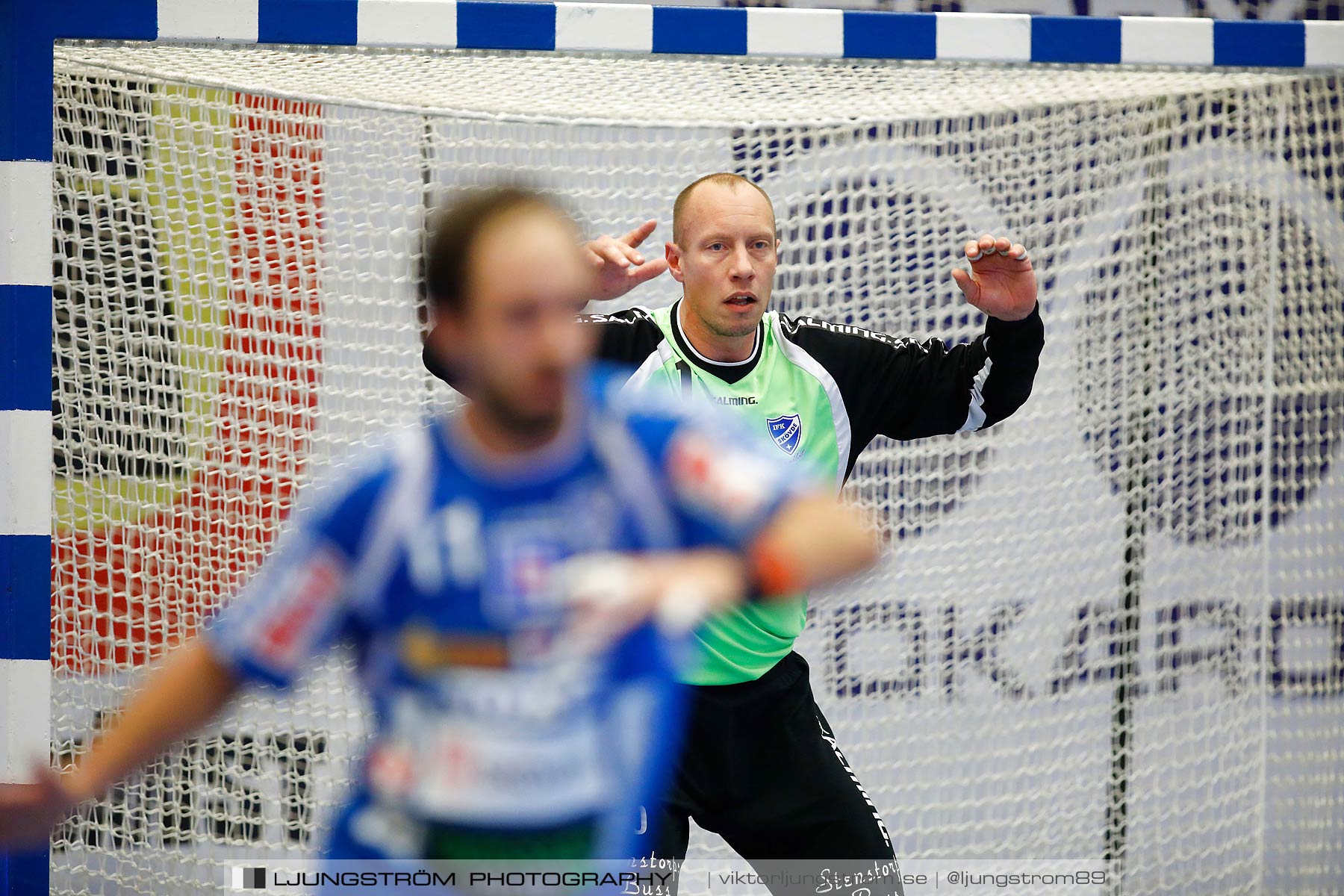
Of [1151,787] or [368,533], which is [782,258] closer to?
[1151,787]

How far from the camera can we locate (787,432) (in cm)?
281

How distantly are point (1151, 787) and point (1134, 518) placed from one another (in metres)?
0.95

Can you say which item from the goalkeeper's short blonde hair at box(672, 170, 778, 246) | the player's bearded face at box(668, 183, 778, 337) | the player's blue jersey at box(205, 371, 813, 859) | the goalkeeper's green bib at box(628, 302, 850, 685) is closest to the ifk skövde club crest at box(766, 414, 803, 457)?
the goalkeeper's green bib at box(628, 302, 850, 685)

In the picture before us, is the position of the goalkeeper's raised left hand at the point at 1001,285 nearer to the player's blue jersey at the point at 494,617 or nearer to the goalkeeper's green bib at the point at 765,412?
the goalkeeper's green bib at the point at 765,412

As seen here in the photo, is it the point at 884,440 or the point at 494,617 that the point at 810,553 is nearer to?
the point at 494,617

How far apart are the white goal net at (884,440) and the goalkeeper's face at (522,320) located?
1885 mm

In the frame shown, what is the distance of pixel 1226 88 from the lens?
3502mm

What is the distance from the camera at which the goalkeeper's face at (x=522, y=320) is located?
4.26ft

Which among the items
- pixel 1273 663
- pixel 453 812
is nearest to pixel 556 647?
pixel 453 812

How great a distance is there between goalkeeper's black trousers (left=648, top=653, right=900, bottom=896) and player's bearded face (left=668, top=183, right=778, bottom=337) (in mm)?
780

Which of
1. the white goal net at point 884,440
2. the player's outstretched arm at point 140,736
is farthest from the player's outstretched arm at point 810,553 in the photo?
the white goal net at point 884,440

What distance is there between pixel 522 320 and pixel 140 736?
0.62m

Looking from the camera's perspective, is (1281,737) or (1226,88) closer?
(1226,88)

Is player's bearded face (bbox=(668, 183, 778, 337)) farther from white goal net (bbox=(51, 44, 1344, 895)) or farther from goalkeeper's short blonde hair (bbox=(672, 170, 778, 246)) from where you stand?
white goal net (bbox=(51, 44, 1344, 895))
